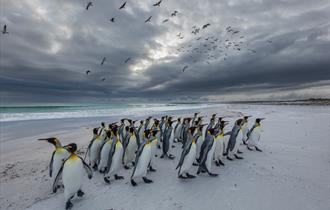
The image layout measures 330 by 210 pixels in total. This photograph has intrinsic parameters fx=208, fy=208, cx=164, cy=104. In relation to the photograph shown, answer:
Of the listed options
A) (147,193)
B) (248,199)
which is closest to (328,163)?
(248,199)

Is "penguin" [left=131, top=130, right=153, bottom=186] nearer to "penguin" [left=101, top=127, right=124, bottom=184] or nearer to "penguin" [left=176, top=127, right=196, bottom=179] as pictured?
"penguin" [left=101, top=127, right=124, bottom=184]

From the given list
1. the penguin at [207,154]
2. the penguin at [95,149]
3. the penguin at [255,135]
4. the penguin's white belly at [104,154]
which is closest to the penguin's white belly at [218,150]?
the penguin at [207,154]

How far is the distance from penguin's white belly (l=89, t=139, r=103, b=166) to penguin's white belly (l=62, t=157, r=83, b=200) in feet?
6.21

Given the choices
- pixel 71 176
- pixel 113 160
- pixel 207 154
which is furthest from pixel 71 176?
pixel 207 154

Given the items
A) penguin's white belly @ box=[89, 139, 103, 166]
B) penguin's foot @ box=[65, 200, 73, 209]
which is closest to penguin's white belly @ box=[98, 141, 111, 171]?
penguin's white belly @ box=[89, 139, 103, 166]

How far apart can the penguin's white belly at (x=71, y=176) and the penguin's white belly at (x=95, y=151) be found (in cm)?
189

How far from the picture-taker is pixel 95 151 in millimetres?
6387

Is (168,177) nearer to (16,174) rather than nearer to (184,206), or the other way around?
(184,206)

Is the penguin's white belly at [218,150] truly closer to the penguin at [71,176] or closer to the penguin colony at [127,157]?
the penguin colony at [127,157]

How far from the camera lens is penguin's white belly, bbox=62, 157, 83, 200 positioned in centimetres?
430

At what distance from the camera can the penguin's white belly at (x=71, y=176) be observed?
169 inches

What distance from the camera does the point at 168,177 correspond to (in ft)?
18.2

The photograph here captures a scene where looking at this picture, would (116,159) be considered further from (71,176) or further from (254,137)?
(254,137)

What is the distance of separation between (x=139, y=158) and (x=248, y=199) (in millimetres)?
2550
